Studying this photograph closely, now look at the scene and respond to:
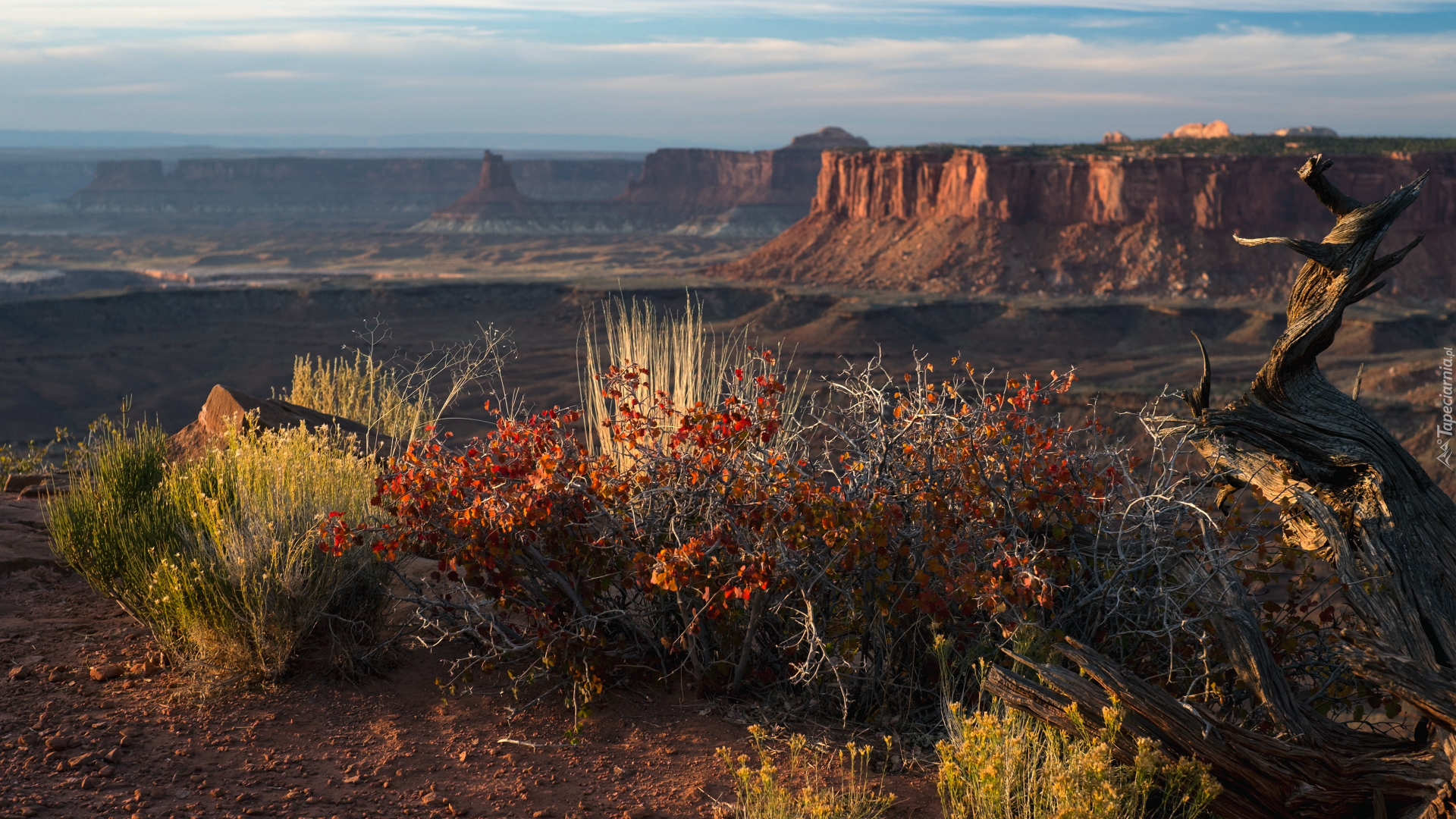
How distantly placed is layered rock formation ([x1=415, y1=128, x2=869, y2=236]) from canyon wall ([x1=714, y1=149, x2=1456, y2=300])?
4251cm

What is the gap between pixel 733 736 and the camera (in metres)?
4.24

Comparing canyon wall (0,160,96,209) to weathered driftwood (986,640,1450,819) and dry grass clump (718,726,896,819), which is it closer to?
dry grass clump (718,726,896,819)

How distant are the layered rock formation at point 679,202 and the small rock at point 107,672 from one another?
96364 millimetres

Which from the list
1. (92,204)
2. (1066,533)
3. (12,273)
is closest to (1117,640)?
(1066,533)

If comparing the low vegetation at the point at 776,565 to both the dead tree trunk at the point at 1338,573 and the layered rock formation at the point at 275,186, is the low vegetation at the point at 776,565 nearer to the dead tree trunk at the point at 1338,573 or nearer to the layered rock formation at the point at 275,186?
the dead tree trunk at the point at 1338,573

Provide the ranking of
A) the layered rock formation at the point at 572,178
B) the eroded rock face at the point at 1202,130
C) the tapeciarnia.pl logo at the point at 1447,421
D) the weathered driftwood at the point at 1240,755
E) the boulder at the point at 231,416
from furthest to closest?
the layered rock formation at the point at 572,178 → the eroded rock face at the point at 1202,130 → the tapeciarnia.pl logo at the point at 1447,421 → the boulder at the point at 231,416 → the weathered driftwood at the point at 1240,755

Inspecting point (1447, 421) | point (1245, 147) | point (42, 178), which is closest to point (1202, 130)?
point (1245, 147)

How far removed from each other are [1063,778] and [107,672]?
387 centimetres

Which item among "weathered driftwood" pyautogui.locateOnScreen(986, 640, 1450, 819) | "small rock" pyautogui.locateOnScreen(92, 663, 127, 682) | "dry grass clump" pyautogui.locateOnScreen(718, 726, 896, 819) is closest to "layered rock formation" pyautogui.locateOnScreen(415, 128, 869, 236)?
"small rock" pyautogui.locateOnScreen(92, 663, 127, 682)

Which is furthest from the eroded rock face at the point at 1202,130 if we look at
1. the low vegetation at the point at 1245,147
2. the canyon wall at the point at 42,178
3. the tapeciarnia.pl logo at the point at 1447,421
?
the canyon wall at the point at 42,178

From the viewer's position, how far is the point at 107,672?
4.54 m

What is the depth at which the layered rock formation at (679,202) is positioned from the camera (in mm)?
103125

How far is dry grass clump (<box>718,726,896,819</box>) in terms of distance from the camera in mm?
3223

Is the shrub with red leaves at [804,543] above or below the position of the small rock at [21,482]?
above
